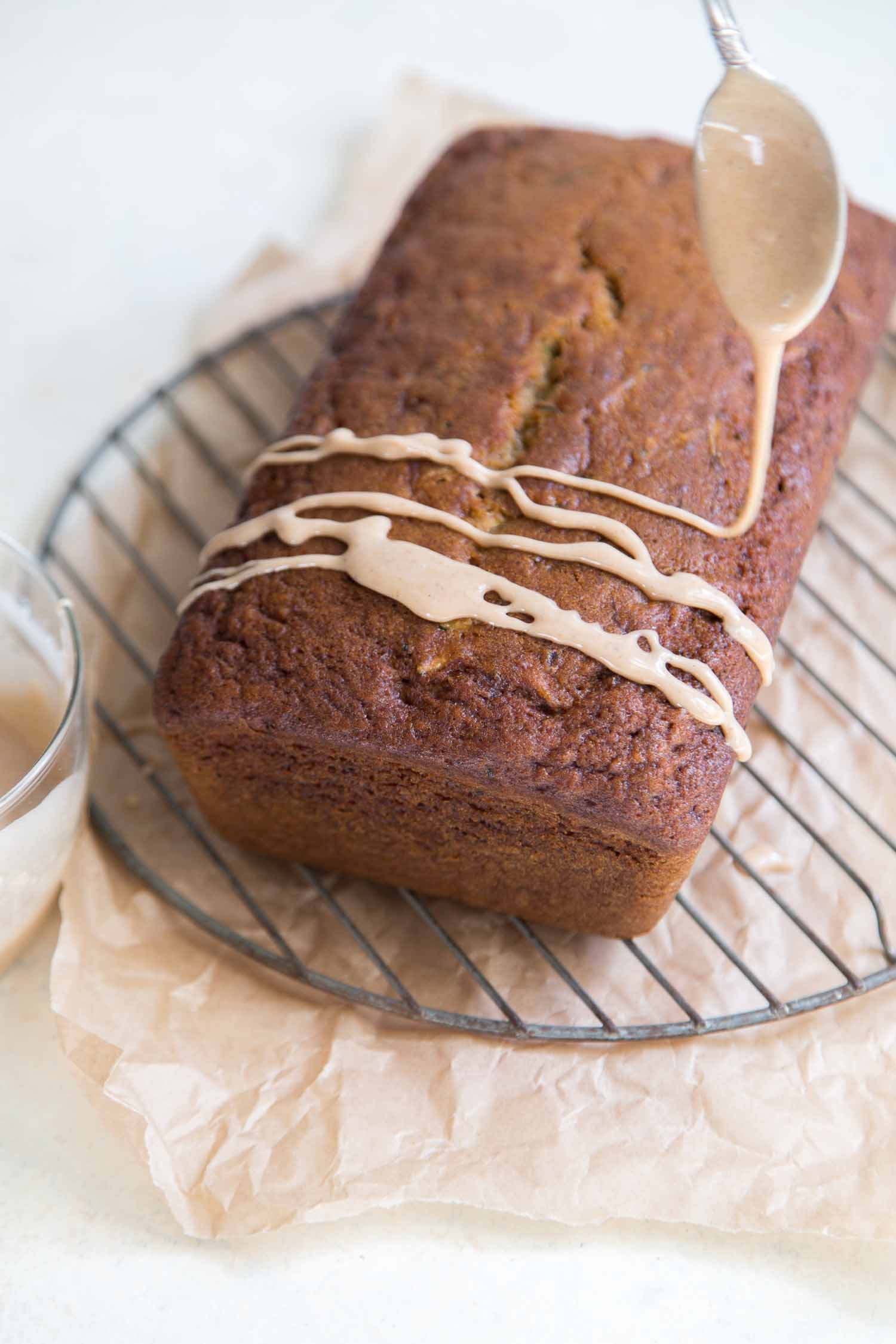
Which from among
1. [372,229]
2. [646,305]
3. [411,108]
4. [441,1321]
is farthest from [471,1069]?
[411,108]

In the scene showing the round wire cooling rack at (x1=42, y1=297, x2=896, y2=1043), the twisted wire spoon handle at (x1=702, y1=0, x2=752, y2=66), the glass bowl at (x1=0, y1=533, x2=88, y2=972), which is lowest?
the round wire cooling rack at (x1=42, y1=297, x2=896, y2=1043)

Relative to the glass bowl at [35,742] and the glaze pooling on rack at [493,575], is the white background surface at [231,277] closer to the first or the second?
the glass bowl at [35,742]

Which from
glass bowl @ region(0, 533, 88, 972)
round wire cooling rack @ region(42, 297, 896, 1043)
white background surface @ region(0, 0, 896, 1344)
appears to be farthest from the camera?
round wire cooling rack @ region(42, 297, 896, 1043)

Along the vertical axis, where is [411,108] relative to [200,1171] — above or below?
above

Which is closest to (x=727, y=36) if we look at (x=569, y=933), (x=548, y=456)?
(x=548, y=456)

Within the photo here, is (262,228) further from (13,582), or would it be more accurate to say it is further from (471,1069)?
(471,1069)

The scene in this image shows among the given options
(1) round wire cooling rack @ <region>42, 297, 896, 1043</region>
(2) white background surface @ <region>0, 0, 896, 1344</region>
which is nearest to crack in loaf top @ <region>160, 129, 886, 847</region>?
(1) round wire cooling rack @ <region>42, 297, 896, 1043</region>

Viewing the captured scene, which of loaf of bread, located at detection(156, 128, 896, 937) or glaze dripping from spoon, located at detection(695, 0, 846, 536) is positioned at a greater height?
glaze dripping from spoon, located at detection(695, 0, 846, 536)

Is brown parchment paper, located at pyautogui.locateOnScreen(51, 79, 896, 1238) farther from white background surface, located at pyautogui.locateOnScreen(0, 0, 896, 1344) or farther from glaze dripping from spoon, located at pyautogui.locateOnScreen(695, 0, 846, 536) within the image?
glaze dripping from spoon, located at pyautogui.locateOnScreen(695, 0, 846, 536)

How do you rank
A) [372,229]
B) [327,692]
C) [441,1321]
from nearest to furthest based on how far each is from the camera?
1. [441,1321]
2. [327,692]
3. [372,229]
